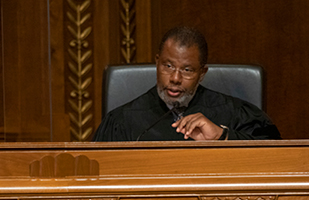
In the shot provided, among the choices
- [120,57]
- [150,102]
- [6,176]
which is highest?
[120,57]

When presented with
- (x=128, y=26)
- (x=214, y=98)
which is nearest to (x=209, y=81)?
(x=214, y=98)

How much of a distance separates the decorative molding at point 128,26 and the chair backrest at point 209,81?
58 mm

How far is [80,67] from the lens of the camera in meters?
0.94

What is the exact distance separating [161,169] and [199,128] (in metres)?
0.17

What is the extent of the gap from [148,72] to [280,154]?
422 mm

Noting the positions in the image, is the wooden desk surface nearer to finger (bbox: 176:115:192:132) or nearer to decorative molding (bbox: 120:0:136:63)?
finger (bbox: 176:115:192:132)

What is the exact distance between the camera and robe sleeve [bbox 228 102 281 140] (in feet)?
2.85

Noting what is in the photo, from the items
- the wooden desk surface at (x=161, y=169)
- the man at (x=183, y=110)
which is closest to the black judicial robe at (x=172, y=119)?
the man at (x=183, y=110)

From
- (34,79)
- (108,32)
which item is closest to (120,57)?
(108,32)

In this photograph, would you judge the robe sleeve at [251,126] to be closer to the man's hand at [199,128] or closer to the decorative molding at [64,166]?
the man's hand at [199,128]

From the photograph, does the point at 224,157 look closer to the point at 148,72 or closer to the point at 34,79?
the point at 148,72

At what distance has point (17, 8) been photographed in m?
0.94

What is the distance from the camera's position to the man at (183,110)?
873 mm

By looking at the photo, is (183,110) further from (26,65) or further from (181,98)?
(26,65)
